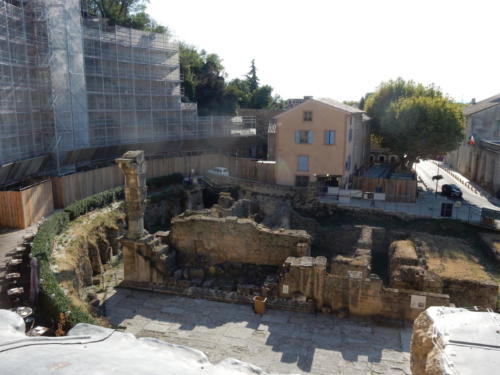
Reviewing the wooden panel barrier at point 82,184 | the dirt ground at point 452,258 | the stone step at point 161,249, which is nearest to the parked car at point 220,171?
the wooden panel barrier at point 82,184

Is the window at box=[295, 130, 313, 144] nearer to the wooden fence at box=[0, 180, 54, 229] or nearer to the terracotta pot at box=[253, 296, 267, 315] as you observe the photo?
the terracotta pot at box=[253, 296, 267, 315]

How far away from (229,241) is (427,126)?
23108mm

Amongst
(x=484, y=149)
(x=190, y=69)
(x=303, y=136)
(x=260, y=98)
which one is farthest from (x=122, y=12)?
(x=484, y=149)

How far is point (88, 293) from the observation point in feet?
60.3

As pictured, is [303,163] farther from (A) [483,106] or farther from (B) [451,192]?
A: (A) [483,106]

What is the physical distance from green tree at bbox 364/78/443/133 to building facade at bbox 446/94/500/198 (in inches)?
197

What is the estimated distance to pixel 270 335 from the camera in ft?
51.2

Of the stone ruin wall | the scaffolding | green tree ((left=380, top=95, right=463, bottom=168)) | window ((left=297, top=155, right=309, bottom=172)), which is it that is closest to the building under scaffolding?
the scaffolding

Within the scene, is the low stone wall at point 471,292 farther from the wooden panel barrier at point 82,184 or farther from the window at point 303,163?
the wooden panel barrier at point 82,184

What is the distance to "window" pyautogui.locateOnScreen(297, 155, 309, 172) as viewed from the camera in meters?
34.1

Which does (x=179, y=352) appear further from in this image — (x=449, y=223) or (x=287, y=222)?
(x=449, y=223)

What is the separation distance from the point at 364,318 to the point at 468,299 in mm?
4246

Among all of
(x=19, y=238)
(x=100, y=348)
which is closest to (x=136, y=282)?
(x=19, y=238)

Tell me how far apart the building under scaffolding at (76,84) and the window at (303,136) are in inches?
539
